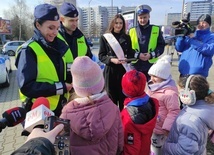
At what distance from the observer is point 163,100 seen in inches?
97.0

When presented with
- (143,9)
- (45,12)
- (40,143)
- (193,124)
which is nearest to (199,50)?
(143,9)

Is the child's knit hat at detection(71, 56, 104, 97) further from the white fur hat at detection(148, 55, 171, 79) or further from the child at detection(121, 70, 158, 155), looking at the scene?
the white fur hat at detection(148, 55, 171, 79)

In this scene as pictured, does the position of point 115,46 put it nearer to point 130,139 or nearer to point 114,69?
point 114,69

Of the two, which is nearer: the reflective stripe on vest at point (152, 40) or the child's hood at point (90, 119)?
the child's hood at point (90, 119)

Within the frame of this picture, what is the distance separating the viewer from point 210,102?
209 cm

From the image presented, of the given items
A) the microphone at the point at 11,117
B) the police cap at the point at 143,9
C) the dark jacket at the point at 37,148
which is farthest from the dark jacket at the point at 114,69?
the dark jacket at the point at 37,148

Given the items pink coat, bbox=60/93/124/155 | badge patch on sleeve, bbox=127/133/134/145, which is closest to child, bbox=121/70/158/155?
badge patch on sleeve, bbox=127/133/134/145

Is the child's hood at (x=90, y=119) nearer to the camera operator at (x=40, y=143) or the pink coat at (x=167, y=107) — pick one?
the camera operator at (x=40, y=143)

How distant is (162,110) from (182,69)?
1.41 metres

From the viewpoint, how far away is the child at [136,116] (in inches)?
75.3

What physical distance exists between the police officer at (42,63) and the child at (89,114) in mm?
481

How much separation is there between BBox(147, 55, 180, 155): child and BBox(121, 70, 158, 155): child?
46 centimetres

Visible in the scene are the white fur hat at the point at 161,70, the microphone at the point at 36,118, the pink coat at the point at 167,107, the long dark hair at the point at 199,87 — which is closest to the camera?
the microphone at the point at 36,118

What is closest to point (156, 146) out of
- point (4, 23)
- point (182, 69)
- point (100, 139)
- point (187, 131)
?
point (187, 131)
